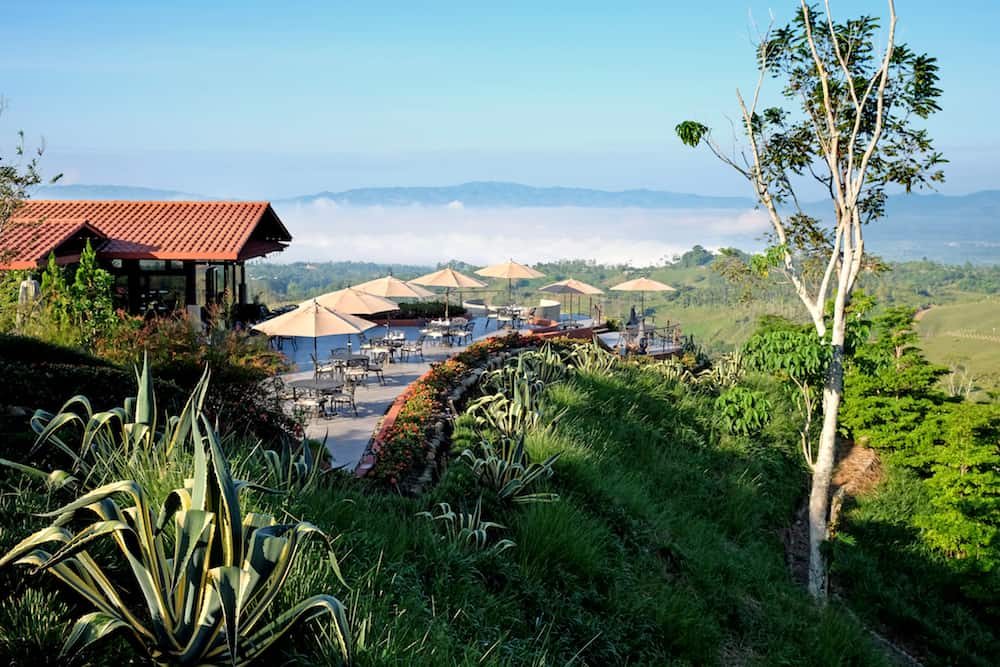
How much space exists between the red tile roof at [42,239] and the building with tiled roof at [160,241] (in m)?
0.02

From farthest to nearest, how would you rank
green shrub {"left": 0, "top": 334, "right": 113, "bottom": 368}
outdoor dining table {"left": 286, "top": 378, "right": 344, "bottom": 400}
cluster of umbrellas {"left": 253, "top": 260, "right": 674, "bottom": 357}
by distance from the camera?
cluster of umbrellas {"left": 253, "top": 260, "right": 674, "bottom": 357}
outdoor dining table {"left": 286, "top": 378, "right": 344, "bottom": 400}
green shrub {"left": 0, "top": 334, "right": 113, "bottom": 368}

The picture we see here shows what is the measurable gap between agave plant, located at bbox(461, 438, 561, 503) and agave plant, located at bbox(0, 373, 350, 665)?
4.08 m

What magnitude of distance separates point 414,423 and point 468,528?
344 cm

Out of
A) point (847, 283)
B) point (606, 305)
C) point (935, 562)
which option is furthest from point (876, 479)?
point (606, 305)

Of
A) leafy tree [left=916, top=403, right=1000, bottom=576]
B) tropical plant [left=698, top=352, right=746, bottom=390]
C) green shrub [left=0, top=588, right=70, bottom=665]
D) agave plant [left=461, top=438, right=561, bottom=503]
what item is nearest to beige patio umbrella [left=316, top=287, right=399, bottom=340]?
tropical plant [left=698, top=352, right=746, bottom=390]

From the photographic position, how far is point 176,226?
23938mm

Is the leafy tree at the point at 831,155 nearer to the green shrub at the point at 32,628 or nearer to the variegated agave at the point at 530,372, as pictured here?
the variegated agave at the point at 530,372

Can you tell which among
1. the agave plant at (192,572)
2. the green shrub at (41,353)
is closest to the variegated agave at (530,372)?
the green shrub at (41,353)

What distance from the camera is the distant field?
105000mm

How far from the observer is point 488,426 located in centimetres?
1005

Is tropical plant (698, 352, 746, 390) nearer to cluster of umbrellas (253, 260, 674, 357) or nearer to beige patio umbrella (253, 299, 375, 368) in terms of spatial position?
cluster of umbrellas (253, 260, 674, 357)

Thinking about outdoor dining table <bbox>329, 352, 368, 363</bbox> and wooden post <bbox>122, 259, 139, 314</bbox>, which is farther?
wooden post <bbox>122, 259, 139, 314</bbox>

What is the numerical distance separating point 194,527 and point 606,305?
151 m

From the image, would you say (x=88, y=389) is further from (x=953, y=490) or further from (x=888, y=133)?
(x=953, y=490)
